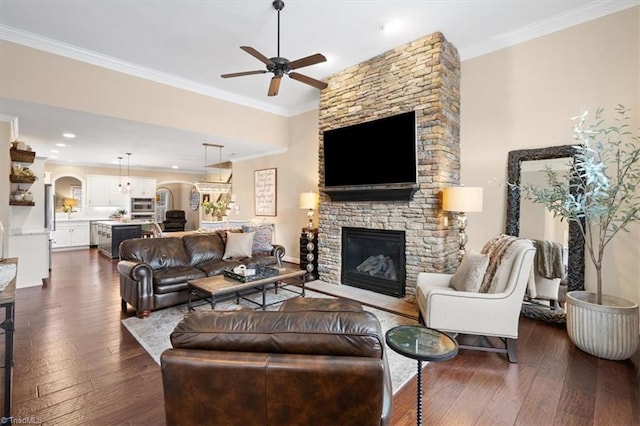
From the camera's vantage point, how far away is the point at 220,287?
10.8 feet

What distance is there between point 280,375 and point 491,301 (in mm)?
2169

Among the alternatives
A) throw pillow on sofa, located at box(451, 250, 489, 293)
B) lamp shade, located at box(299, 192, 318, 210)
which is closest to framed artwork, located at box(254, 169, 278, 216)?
lamp shade, located at box(299, 192, 318, 210)

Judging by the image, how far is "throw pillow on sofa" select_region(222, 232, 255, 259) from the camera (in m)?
4.86

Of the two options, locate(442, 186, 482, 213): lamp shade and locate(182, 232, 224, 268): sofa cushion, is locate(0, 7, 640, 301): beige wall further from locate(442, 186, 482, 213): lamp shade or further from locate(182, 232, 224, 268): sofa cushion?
locate(182, 232, 224, 268): sofa cushion

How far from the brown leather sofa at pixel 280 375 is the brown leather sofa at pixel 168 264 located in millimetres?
2730

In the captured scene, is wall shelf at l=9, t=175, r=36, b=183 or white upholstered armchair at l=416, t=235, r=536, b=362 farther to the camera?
wall shelf at l=9, t=175, r=36, b=183

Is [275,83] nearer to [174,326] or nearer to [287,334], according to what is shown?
[287,334]

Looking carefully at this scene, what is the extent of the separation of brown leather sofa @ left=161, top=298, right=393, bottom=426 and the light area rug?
3.96 feet

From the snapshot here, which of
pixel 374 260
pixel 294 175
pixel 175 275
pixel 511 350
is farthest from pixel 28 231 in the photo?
pixel 511 350

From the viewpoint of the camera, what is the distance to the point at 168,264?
4266 mm

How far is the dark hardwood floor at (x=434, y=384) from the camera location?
1.91 m

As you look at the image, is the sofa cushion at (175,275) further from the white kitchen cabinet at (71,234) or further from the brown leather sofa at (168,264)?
the white kitchen cabinet at (71,234)

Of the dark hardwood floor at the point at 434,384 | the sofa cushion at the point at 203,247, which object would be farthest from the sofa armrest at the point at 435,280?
the sofa cushion at the point at 203,247

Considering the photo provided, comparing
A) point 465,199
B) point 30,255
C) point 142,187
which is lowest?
point 30,255
